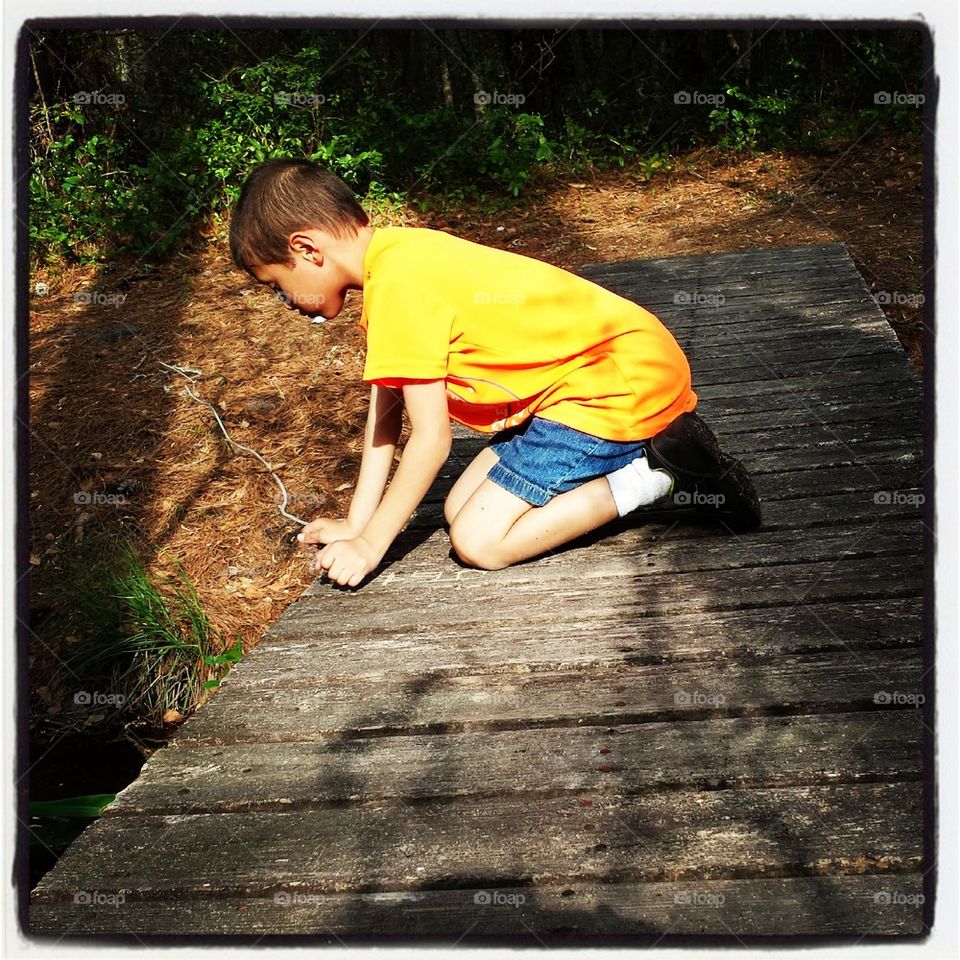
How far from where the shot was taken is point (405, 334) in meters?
2.81

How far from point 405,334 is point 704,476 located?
1013mm

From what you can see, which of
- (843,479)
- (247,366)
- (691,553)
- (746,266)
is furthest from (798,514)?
(247,366)

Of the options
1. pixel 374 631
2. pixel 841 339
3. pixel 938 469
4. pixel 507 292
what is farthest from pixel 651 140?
pixel 938 469

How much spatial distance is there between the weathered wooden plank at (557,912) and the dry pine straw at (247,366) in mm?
2577

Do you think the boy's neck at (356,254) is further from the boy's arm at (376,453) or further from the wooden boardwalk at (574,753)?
the wooden boardwalk at (574,753)

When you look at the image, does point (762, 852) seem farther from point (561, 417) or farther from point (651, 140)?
point (651, 140)

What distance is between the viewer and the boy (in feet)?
9.39

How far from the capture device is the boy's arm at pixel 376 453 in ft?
10.6

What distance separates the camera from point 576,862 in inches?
71.4

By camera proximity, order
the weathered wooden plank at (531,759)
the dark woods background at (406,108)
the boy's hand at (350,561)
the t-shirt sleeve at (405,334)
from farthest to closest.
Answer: the dark woods background at (406,108), the boy's hand at (350,561), the t-shirt sleeve at (405,334), the weathered wooden plank at (531,759)

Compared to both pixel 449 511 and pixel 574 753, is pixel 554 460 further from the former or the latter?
pixel 574 753

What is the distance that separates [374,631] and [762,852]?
1320 millimetres

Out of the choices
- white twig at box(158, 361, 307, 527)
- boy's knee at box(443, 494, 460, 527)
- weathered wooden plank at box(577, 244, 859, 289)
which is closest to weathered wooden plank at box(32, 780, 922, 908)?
boy's knee at box(443, 494, 460, 527)

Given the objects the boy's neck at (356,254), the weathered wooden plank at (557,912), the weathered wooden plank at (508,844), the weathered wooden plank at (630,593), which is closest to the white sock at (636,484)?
the weathered wooden plank at (630,593)
